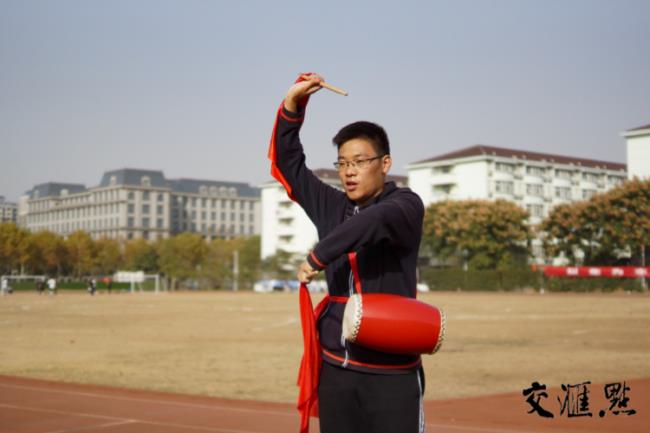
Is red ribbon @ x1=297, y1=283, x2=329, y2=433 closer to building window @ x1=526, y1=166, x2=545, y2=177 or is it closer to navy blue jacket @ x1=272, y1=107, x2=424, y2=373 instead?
navy blue jacket @ x1=272, y1=107, x2=424, y2=373

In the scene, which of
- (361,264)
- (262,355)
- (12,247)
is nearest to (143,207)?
(12,247)

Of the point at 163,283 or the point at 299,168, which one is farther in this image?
the point at 163,283

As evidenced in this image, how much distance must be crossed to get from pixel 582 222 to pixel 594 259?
3683mm

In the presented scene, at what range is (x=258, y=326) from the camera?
2681cm

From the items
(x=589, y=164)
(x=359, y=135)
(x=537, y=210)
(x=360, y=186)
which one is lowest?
(x=360, y=186)

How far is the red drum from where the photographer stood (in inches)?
120

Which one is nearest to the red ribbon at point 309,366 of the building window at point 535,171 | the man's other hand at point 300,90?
the man's other hand at point 300,90

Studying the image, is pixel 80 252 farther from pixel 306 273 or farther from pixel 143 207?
pixel 306 273

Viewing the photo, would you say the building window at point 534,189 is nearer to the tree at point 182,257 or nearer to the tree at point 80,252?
the tree at point 182,257

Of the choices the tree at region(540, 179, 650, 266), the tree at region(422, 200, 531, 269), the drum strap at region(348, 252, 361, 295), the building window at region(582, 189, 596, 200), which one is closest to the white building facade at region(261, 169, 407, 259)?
the building window at region(582, 189, 596, 200)

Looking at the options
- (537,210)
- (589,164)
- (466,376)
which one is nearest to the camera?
(466,376)

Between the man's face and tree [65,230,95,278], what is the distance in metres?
123

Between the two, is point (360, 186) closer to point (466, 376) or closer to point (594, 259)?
point (466, 376)

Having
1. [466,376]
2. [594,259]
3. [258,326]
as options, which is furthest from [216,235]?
[466,376]
